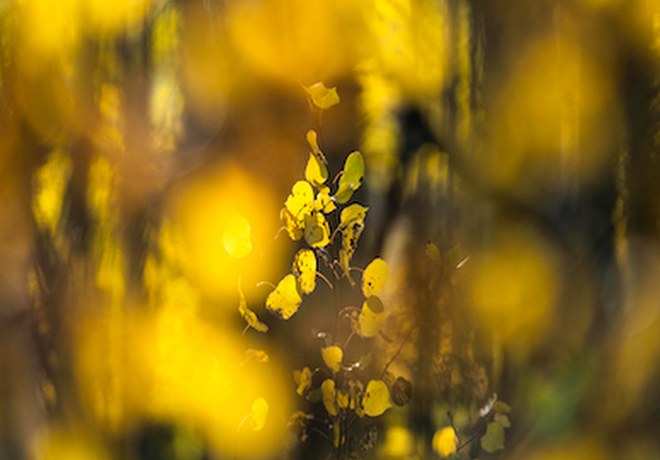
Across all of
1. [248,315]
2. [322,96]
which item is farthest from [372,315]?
[322,96]

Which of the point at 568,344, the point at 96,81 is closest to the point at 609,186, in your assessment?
the point at 568,344

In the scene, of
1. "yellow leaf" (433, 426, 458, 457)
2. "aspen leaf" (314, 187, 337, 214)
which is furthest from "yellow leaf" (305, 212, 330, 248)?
"yellow leaf" (433, 426, 458, 457)

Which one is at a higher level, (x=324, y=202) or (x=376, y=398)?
(x=324, y=202)

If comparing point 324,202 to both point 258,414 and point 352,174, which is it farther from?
point 258,414

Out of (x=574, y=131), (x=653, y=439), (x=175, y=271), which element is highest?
(x=574, y=131)

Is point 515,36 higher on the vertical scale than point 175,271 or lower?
higher

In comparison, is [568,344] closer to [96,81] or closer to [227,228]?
[227,228]
